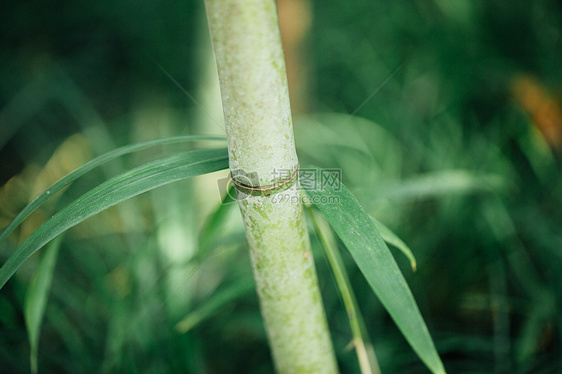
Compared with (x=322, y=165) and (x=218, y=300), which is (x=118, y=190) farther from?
(x=322, y=165)

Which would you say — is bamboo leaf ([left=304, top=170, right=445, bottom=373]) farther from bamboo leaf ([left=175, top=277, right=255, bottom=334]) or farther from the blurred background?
bamboo leaf ([left=175, top=277, right=255, bottom=334])

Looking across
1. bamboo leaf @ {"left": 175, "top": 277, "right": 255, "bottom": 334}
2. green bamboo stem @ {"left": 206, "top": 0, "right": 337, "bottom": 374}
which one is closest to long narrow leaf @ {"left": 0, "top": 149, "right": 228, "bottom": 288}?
green bamboo stem @ {"left": 206, "top": 0, "right": 337, "bottom": 374}

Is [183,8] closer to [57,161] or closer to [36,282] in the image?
[57,161]

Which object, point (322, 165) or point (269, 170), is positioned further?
point (322, 165)

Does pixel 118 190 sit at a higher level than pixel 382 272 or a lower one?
higher

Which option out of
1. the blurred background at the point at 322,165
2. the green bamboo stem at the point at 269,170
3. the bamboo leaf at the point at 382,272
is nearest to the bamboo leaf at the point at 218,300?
the blurred background at the point at 322,165

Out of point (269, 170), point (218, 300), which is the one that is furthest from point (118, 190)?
point (218, 300)

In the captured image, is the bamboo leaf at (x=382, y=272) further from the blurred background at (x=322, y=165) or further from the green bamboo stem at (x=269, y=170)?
the blurred background at (x=322, y=165)
